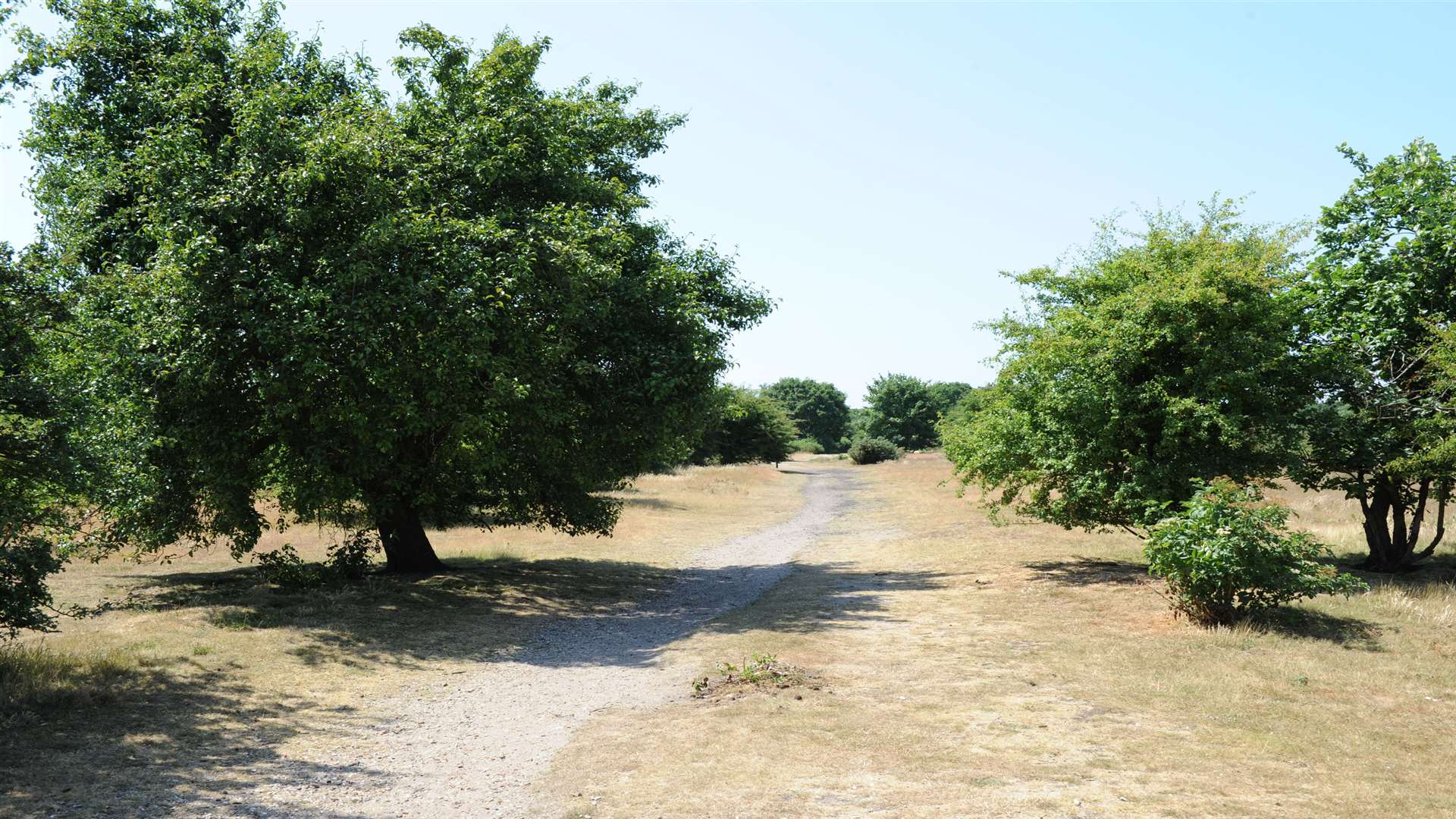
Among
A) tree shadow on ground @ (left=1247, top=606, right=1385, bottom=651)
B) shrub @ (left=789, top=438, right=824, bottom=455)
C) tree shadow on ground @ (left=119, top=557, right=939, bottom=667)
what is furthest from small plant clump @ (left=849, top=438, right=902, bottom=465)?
tree shadow on ground @ (left=1247, top=606, right=1385, bottom=651)

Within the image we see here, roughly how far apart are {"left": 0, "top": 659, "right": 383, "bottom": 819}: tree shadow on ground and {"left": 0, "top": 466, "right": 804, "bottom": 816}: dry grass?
2cm

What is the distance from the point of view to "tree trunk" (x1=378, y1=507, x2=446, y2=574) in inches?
685

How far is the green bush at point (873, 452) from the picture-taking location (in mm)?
86438

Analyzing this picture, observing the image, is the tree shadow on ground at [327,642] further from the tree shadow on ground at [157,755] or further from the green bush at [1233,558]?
the green bush at [1233,558]

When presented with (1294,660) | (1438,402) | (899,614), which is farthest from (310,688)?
(1438,402)

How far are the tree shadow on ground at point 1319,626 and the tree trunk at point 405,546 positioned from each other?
14.6 metres

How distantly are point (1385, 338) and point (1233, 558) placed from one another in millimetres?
8607

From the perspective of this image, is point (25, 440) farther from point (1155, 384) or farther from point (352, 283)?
point (1155, 384)

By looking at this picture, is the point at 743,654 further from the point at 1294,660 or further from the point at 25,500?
the point at 25,500

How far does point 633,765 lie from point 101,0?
1665 centimetres

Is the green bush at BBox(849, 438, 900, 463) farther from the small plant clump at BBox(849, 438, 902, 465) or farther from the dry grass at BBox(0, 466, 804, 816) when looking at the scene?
the dry grass at BBox(0, 466, 804, 816)

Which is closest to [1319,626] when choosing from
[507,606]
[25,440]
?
[507,606]

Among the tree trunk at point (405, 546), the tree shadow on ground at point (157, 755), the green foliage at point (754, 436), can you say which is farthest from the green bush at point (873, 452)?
the tree shadow on ground at point (157, 755)

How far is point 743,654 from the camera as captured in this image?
1128cm
